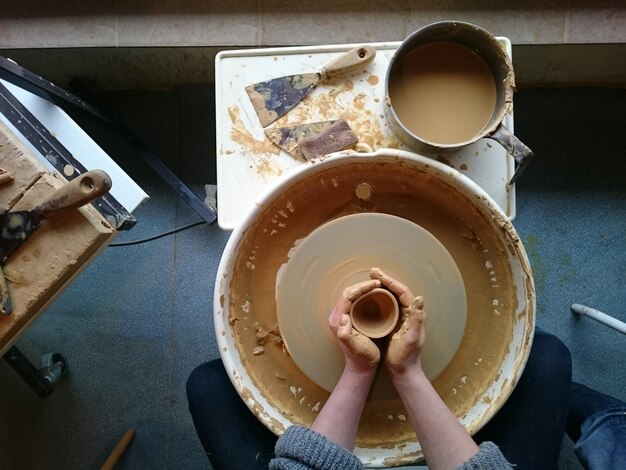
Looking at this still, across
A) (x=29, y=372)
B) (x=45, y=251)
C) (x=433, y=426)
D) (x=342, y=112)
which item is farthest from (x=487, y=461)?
(x=29, y=372)

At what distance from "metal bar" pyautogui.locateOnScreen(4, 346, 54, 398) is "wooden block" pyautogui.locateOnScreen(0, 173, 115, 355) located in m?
0.67

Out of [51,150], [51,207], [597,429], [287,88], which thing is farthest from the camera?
[597,429]

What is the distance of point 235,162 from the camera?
41.2 inches

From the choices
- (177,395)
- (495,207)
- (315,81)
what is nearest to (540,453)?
(495,207)

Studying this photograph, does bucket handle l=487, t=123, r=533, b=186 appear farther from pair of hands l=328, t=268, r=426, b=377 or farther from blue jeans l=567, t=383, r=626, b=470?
blue jeans l=567, t=383, r=626, b=470

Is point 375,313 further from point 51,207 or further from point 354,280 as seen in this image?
point 51,207

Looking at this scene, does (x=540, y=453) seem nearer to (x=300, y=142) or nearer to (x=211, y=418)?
(x=211, y=418)

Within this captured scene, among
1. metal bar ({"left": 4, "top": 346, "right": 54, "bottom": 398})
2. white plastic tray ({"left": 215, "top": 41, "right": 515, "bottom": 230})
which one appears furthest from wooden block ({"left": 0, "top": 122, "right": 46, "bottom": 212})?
metal bar ({"left": 4, "top": 346, "right": 54, "bottom": 398})

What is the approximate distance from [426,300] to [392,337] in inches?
4.5

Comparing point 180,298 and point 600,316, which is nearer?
point 600,316

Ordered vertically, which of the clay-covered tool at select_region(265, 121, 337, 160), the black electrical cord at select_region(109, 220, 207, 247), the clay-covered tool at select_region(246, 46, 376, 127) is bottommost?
the black electrical cord at select_region(109, 220, 207, 247)

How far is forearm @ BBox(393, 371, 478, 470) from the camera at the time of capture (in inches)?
37.6

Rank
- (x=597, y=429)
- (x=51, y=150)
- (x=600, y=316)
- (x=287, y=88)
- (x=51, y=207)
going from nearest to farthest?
1. (x=51, y=207)
2. (x=51, y=150)
3. (x=287, y=88)
4. (x=597, y=429)
5. (x=600, y=316)

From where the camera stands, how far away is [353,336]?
982mm
